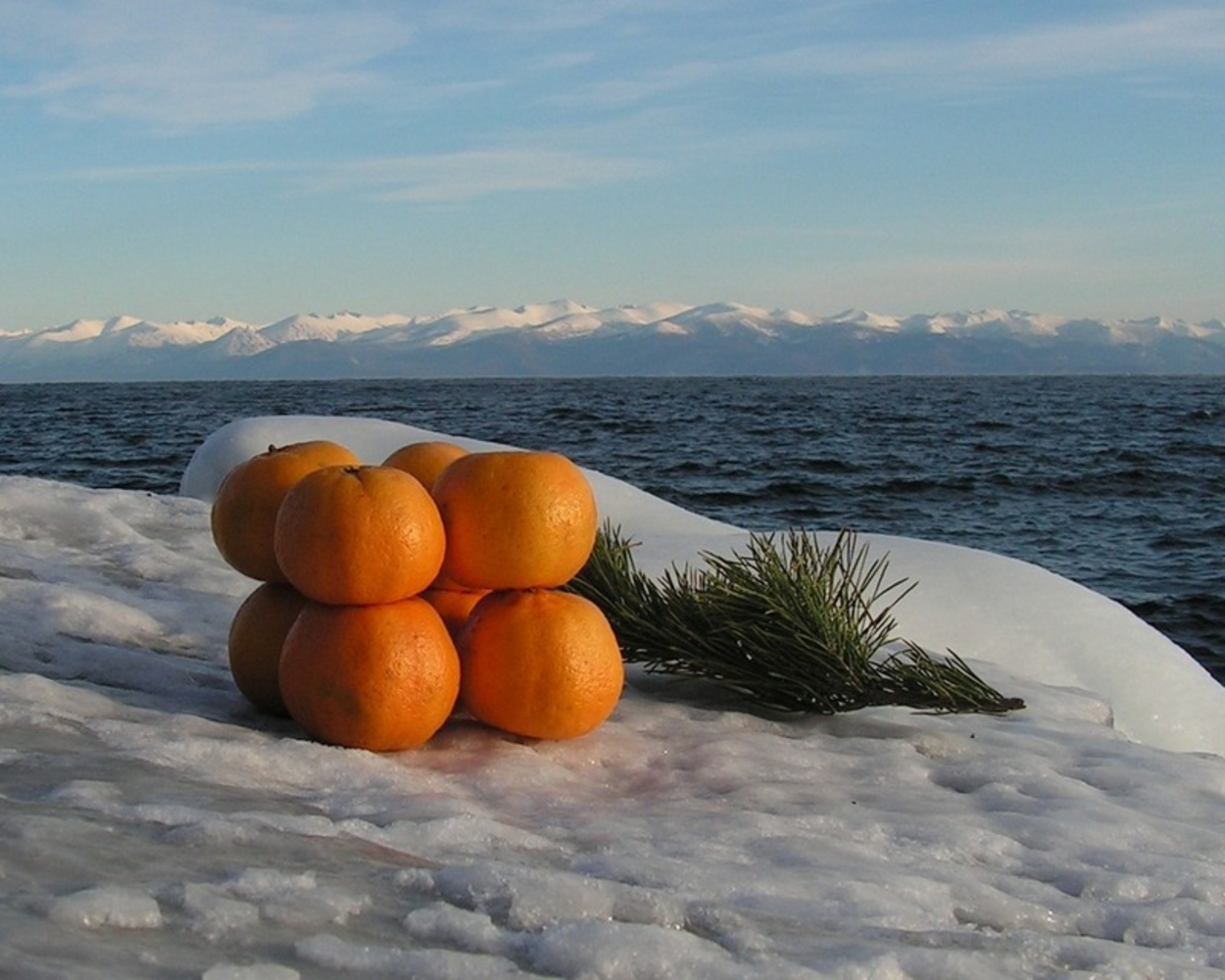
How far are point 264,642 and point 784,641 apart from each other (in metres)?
1.23

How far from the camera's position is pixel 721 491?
69.8 feet

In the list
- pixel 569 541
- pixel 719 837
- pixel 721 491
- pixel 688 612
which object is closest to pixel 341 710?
pixel 569 541

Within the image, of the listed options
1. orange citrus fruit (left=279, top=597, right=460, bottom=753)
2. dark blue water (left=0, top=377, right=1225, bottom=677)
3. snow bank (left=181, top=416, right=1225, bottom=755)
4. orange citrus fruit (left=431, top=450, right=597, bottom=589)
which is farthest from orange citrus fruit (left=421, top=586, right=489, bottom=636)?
dark blue water (left=0, top=377, right=1225, bottom=677)

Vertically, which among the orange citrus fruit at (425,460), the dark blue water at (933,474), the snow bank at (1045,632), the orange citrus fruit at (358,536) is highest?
the orange citrus fruit at (425,460)

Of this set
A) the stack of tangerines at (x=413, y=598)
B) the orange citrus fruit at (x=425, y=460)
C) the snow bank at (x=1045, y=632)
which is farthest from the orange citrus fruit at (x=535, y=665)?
the snow bank at (x=1045, y=632)

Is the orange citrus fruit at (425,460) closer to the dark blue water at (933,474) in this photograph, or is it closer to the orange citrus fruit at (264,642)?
the orange citrus fruit at (264,642)

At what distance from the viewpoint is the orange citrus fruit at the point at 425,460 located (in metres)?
3.29

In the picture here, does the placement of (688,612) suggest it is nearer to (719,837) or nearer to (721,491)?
(719,837)

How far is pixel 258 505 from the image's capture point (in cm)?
312

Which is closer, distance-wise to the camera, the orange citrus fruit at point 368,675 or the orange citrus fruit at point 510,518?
the orange citrus fruit at point 368,675

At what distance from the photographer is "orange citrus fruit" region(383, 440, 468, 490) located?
129 inches

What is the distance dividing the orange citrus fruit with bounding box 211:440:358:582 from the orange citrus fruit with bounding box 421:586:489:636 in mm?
331

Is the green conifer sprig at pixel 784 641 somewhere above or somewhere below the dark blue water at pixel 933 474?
above

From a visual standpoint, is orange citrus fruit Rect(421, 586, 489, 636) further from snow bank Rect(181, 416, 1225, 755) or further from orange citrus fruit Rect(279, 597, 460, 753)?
snow bank Rect(181, 416, 1225, 755)
